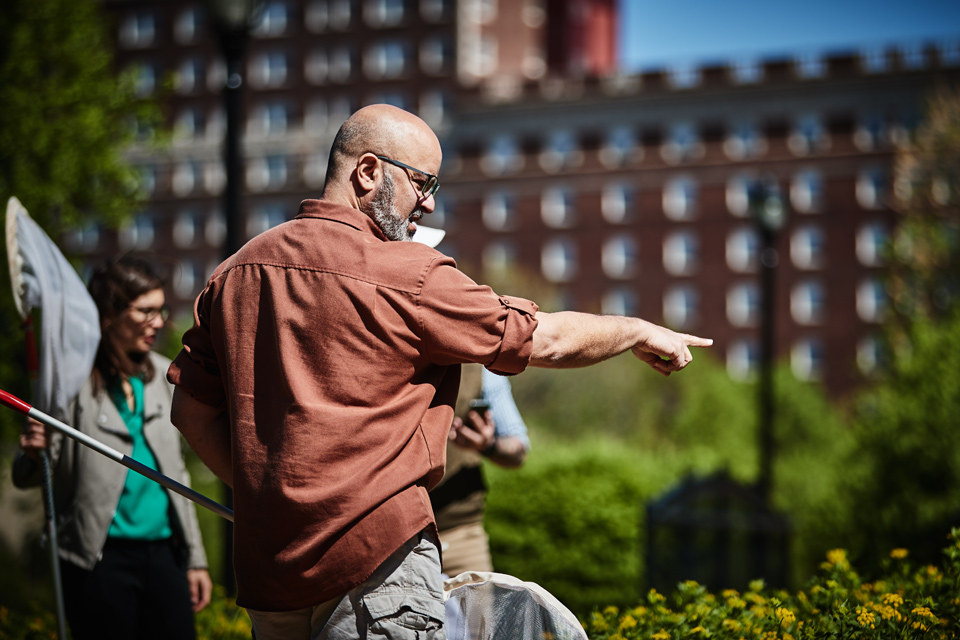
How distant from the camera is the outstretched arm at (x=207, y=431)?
274 cm

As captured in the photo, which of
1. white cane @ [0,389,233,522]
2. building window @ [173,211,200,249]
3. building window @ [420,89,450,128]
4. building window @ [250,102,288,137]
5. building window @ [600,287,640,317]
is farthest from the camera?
building window @ [173,211,200,249]

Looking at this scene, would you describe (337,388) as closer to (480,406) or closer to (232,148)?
(480,406)

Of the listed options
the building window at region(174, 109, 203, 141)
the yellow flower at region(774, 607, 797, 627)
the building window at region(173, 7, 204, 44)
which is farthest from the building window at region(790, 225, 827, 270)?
the yellow flower at region(774, 607, 797, 627)

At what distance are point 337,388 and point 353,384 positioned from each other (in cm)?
4

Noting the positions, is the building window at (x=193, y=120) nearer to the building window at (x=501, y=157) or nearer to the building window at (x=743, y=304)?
the building window at (x=501, y=157)

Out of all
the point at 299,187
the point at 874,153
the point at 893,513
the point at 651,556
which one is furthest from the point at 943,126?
the point at 299,187

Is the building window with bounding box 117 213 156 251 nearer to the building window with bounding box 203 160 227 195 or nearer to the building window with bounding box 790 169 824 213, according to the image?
the building window with bounding box 203 160 227 195

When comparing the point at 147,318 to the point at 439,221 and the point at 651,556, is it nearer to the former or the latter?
the point at 651,556

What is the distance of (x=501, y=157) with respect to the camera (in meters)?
60.5

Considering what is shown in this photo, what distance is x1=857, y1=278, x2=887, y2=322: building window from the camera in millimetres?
54875

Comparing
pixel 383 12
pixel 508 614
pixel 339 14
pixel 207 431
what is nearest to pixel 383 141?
pixel 207 431

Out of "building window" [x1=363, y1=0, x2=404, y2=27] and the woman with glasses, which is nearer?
the woman with glasses

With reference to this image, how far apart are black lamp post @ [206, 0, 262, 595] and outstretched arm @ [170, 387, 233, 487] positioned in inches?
117

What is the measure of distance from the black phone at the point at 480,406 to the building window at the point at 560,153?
56178 millimetres
